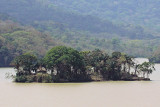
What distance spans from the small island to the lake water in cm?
180

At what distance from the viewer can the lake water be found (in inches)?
1374

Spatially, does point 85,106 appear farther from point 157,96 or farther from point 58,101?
point 157,96

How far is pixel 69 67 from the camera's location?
4981cm

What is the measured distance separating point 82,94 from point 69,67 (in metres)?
10.0

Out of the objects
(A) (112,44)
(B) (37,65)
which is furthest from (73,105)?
(A) (112,44)

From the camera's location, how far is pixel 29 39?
107062 millimetres

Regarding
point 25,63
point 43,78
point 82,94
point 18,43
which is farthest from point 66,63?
point 18,43

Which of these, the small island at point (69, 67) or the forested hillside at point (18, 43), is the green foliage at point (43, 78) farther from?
the forested hillside at point (18, 43)

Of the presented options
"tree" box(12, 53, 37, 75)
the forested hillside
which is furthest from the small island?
the forested hillside

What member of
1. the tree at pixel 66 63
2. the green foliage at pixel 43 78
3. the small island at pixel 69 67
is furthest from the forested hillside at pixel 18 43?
the green foliage at pixel 43 78

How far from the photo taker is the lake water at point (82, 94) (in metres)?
34.9

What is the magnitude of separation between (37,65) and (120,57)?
10682mm

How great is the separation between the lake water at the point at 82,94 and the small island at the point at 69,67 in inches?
70.7

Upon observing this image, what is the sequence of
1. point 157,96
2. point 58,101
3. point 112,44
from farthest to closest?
point 112,44
point 157,96
point 58,101
